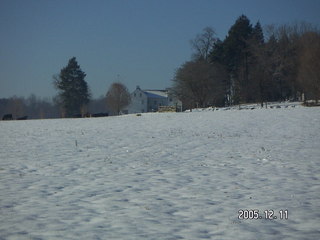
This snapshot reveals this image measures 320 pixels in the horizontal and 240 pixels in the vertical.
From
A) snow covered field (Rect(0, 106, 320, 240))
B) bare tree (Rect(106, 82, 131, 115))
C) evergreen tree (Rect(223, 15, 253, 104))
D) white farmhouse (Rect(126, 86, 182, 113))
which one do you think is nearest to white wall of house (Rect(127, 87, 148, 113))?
white farmhouse (Rect(126, 86, 182, 113))

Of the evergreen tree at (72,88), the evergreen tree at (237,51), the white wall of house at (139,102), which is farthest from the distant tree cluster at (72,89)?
the evergreen tree at (237,51)

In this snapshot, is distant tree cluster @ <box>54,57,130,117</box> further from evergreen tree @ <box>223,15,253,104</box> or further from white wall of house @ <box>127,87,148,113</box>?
evergreen tree @ <box>223,15,253,104</box>

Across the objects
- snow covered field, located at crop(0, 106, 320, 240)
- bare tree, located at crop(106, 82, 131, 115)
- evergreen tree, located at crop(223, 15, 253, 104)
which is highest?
evergreen tree, located at crop(223, 15, 253, 104)

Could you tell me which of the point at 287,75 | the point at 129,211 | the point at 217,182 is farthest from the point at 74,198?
the point at 287,75

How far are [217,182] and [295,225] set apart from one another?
285cm

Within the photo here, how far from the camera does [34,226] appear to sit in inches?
217

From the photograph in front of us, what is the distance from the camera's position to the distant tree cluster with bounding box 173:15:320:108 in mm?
58125

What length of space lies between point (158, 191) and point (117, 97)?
64.5 meters

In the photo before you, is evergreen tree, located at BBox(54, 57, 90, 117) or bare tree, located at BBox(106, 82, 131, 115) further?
evergreen tree, located at BBox(54, 57, 90, 117)

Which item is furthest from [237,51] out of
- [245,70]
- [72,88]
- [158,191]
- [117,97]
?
[158,191]

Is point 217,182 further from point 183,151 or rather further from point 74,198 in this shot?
point 183,151

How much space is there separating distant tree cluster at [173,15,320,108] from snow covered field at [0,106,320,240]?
144ft

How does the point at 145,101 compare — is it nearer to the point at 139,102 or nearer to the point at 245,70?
the point at 139,102

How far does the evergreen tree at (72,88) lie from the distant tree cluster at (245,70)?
28421 millimetres
